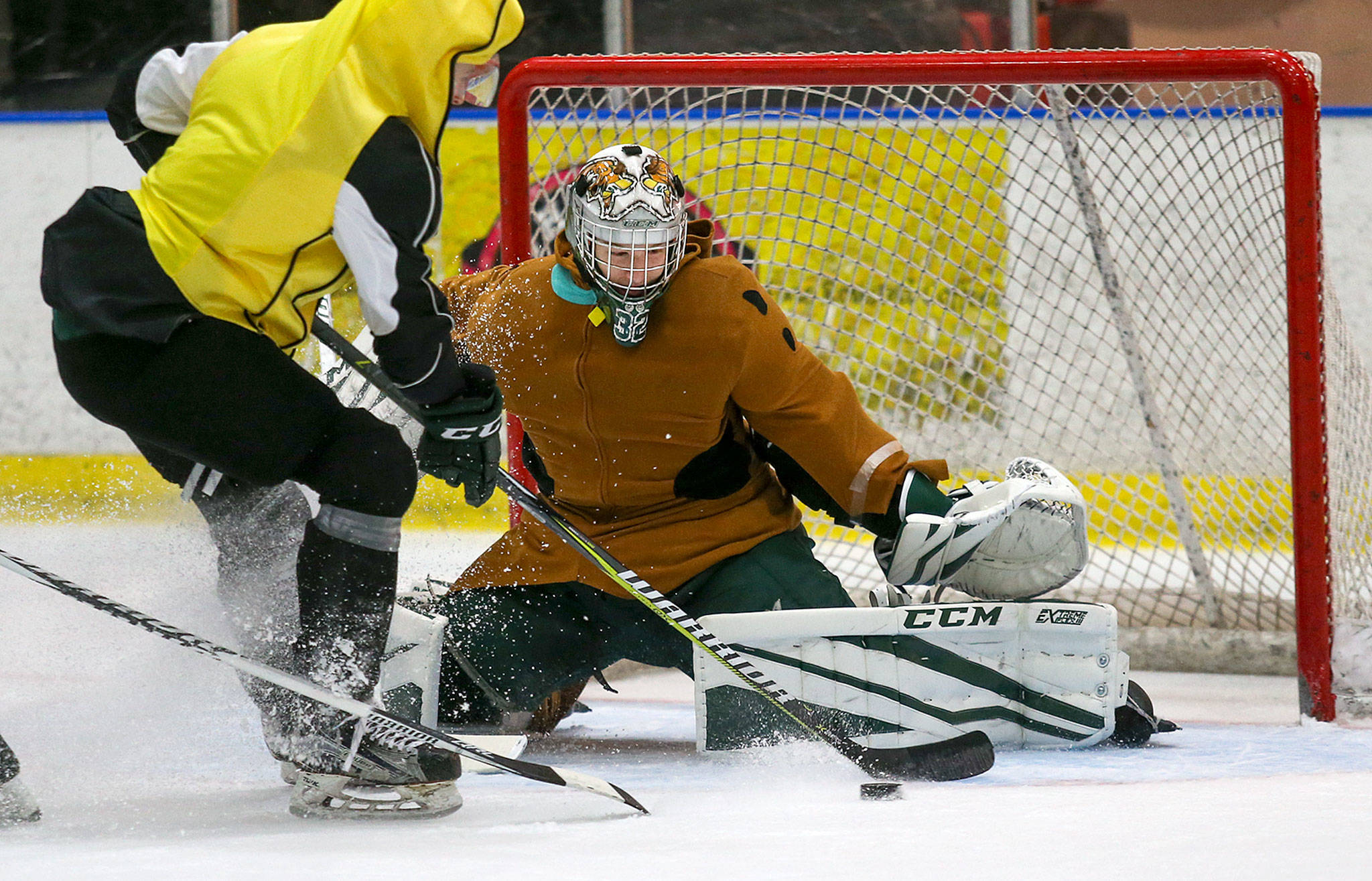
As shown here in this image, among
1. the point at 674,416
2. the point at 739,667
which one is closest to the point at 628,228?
the point at 674,416

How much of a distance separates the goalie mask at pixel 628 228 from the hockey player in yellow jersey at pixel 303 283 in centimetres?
38

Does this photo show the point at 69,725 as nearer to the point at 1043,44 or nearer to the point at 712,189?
the point at 712,189

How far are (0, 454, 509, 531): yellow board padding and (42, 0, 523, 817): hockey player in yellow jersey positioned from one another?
4.70 feet

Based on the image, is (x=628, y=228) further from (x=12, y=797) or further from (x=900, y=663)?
(x=12, y=797)

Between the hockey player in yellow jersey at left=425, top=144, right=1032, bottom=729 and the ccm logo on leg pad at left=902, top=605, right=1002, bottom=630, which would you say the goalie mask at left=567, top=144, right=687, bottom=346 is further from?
the ccm logo on leg pad at left=902, top=605, right=1002, bottom=630

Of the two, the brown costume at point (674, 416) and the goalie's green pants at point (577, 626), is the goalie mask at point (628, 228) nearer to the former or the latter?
the brown costume at point (674, 416)

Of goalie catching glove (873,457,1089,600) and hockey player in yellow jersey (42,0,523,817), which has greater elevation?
hockey player in yellow jersey (42,0,523,817)

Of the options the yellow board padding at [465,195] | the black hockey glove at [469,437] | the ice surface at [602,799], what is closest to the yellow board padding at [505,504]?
the ice surface at [602,799]

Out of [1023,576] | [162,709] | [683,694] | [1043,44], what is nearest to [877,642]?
[1023,576]

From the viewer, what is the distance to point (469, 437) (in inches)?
78.8

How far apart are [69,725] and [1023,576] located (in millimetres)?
1534

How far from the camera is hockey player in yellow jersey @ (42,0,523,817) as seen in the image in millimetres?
1720

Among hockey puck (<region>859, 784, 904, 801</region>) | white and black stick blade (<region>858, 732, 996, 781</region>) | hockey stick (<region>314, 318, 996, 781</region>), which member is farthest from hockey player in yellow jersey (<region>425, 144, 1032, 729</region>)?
hockey puck (<region>859, 784, 904, 801</region>)

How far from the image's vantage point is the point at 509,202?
9.86ft
